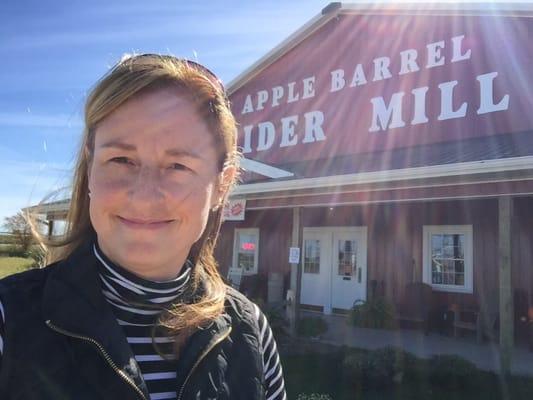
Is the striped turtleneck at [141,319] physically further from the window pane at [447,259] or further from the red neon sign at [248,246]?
the red neon sign at [248,246]

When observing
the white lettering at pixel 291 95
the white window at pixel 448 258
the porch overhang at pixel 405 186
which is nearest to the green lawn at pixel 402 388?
the porch overhang at pixel 405 186

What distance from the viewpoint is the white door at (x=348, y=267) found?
1241 cm

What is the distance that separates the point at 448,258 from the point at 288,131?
5086mm

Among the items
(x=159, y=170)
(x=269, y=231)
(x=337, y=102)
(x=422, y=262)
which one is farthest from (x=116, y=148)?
(x=269, y=231)

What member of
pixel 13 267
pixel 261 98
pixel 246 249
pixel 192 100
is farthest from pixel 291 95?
pixel 13 267

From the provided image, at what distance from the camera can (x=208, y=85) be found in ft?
4.84

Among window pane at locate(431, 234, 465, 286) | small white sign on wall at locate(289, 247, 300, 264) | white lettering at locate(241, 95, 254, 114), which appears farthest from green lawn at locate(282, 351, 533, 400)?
white lettering at locate(241, 95, 254, 114)

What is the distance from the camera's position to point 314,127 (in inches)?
517

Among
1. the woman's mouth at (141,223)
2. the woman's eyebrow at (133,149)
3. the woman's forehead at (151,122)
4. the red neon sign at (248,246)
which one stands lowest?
the woman's mouth at (141,223)

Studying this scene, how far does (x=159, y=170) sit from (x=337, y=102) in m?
11.7

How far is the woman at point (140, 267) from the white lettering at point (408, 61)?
1068cm

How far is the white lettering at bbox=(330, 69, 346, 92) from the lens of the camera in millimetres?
12750

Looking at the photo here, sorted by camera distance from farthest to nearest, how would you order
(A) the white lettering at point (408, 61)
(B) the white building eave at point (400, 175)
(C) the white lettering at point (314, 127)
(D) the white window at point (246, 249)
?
(D) the white window at point (246, 249)
(C) the white lettering at point (314, 127)
(A) the white lettering at point (408, 61)
(B) the white building eave at point (400, 175)

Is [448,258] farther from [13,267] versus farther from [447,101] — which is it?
[13,267]
